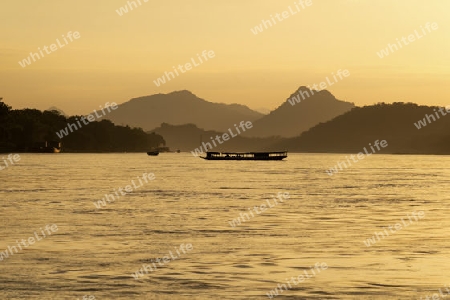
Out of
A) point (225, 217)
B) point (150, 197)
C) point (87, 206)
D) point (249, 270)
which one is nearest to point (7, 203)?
Answer: point (87, 206)

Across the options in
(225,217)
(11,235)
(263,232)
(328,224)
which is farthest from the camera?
(225,217)

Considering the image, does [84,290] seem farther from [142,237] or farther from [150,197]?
[150,197]

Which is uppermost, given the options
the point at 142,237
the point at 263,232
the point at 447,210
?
the point at 142,237

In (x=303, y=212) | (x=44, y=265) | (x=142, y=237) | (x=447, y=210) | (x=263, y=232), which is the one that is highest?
(x=44, y=265)

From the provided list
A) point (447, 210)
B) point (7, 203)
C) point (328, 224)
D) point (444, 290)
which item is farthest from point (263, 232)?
point (7, 203)

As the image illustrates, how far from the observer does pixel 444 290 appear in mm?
26656

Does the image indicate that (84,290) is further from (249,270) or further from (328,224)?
(328,224)

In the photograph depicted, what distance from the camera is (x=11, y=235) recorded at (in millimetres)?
41188

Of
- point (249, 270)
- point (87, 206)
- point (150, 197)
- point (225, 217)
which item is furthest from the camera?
point (150, 197)

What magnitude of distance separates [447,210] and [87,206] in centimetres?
2883

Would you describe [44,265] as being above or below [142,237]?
above

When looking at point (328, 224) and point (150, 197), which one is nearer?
point (328, 224)

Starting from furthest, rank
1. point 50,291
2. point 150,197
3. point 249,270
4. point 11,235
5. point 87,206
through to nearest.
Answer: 1. point 150,197
2. point 87,206
3. point 11,235
4. point 249,270
5. point 50,291

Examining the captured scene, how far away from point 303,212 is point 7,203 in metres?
24.9
